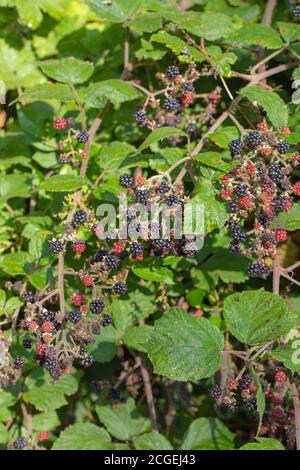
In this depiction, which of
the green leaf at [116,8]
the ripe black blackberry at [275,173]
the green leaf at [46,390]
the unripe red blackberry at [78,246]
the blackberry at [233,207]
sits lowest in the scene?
the green leaf at [46,390]

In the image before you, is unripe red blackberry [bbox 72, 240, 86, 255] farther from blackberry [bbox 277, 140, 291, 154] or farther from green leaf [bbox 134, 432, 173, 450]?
green leaf [bbox 134, 432, 173, 450]

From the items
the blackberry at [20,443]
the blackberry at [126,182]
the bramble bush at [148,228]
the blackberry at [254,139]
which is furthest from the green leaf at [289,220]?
the blackberry at [20,443]

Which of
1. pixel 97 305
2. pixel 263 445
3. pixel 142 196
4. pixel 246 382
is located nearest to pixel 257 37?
pixel 142 196


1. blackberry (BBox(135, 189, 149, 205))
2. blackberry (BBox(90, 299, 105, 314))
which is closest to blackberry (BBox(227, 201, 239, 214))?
blackberry (BBox(135, 189, 149, 205))

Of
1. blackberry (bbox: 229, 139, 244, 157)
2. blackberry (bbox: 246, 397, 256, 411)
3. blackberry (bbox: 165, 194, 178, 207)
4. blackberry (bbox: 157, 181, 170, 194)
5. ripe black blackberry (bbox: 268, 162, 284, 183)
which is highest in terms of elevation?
blackberry (bbox: 229, 139, 244, 157)

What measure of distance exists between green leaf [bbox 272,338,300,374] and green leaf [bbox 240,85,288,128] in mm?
752

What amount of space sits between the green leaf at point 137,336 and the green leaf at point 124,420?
309mm

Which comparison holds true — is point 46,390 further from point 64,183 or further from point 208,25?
point 208,25

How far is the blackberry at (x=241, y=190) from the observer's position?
6.95 feet

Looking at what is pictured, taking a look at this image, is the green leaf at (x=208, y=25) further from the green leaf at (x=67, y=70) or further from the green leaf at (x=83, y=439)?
the green leaf at (x=83, y=439)

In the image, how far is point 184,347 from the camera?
84.9 inches

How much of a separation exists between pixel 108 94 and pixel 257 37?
2.10 feet

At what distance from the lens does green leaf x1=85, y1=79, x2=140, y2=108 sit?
2.54 m
